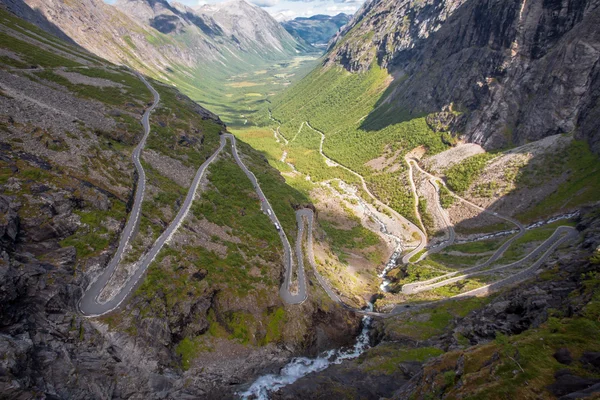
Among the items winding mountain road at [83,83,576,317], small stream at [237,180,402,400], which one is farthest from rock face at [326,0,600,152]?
small stream at [237,180,402,400]

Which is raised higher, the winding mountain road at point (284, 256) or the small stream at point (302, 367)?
the winding mountain road at point (284, 256)

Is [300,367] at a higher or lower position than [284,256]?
lower

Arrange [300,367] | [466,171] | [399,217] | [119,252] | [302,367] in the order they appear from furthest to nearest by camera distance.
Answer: [466,171], [399,217], [302,367], [300,367], [119,252]

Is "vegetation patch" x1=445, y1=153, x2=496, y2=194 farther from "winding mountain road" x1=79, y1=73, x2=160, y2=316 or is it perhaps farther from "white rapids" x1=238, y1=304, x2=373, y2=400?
"winding mountain road" x1=79, y1=73, x2=160, y2=316

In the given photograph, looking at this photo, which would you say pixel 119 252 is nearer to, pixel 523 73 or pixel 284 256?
pixel 284 256

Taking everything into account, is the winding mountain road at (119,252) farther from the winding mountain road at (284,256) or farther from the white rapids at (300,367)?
the white rapids at (300,367)

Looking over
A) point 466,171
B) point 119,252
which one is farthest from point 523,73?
point 119,252

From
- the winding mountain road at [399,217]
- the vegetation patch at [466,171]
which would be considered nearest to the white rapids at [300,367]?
the winding mountain road at [399,217]

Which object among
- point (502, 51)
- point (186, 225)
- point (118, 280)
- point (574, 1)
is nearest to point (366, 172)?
point (502, 51)
